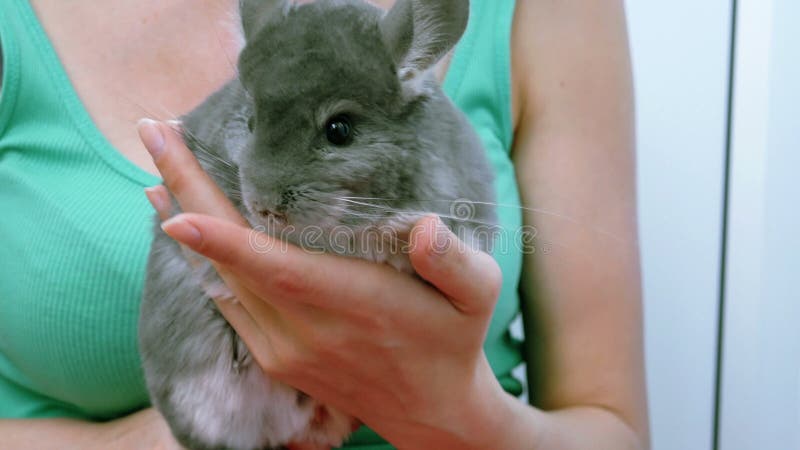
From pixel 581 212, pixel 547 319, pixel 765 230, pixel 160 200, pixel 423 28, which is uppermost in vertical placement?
pixel 423 28

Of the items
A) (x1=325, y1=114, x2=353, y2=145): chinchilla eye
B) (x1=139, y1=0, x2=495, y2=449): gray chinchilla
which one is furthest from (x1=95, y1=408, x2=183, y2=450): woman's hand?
(x1=325, y1=114, x2=353, y2=145): chinchilla eye

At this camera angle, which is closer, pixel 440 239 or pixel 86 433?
pixel 440 239

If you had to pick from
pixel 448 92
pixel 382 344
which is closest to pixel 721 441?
pixel 448 92

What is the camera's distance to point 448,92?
3.85 ft

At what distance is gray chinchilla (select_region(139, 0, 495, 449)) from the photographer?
0.68m

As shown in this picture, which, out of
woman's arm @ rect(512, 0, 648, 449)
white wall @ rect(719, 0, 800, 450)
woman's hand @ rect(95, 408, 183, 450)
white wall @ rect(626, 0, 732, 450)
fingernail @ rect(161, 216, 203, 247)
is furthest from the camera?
white wall @ rect(626, 0, 732, 450)

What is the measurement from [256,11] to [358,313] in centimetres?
34

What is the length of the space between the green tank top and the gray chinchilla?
18 cm

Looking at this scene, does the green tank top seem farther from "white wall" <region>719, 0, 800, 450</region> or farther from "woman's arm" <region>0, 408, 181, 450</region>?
"white wall" <region>719, 0, 800, 450</region>

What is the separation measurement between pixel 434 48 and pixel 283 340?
339 mm

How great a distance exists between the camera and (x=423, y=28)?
71cm

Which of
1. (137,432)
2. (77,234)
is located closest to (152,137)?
(77,234)

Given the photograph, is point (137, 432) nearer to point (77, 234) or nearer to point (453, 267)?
point (77, 234)

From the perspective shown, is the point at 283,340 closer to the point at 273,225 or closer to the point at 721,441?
the point at 273,225
